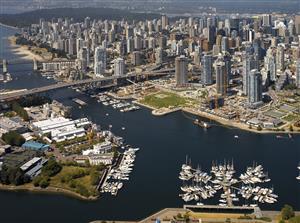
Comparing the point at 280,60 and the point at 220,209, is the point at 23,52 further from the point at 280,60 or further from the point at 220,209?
the point at 220,209

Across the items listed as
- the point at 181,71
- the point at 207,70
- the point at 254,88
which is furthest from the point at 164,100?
the point at 254,88

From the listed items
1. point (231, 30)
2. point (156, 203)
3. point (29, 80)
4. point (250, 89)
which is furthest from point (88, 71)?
point (156, 203)

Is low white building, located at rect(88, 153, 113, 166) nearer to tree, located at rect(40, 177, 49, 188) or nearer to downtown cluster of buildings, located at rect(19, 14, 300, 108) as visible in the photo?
tree, located at rect(40, 177, 49, 188)

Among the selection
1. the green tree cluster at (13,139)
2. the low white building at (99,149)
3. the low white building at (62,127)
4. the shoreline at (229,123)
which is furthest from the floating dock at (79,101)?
the low white building at (99,149)

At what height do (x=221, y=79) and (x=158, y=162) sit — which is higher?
(x=221, y=79)

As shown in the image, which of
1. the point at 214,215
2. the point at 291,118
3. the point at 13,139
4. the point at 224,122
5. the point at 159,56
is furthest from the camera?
the point at 159,56

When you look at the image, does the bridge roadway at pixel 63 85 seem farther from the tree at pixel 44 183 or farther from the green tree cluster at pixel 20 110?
the tree at pixel 44 183

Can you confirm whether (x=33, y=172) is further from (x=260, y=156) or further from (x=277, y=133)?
(x=277, y=133)
